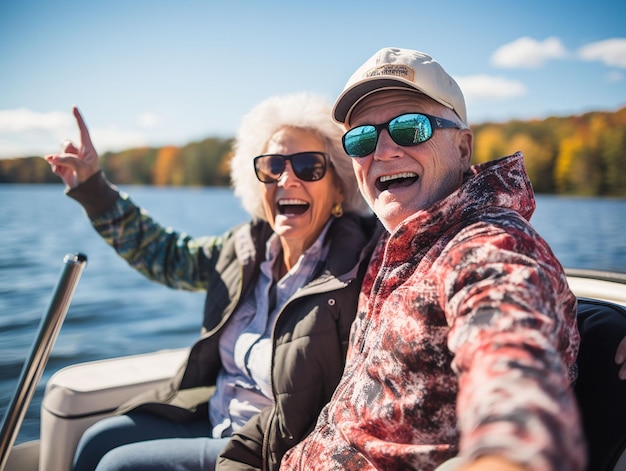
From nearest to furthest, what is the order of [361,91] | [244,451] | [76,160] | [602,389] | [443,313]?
[443,313], [602,389], [361,91], [244,451], [76,160]

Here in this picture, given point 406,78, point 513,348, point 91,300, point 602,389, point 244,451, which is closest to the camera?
point 513,348

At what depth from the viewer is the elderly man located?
2.03 feet

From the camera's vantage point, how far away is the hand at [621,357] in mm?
1050

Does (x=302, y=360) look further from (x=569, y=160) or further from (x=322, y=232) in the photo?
(x=569, y=160)

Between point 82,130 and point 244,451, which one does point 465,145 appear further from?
point 82,130

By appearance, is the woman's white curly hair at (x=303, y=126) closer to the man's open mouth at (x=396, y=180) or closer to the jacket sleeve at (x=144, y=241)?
the jacket sleeve at (x=144, y=241)

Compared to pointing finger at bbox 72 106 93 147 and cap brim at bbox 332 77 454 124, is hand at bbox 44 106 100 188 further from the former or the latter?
cap brim at bbox 332 77 454 124

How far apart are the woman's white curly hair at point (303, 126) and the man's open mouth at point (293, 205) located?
16cm

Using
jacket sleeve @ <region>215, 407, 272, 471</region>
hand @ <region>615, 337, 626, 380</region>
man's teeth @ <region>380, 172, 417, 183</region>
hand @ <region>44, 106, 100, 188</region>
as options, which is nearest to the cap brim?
man's teeth @ <region>380, 172, 417, 183</region>

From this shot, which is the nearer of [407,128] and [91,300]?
[407,128]

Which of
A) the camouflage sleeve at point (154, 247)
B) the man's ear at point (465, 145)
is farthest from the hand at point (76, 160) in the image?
the man's ear at point (465, 145)

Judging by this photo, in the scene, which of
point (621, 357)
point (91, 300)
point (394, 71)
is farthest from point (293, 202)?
point (91, 300)

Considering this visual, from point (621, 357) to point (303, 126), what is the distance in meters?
1.22

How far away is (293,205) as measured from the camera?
1.87m
